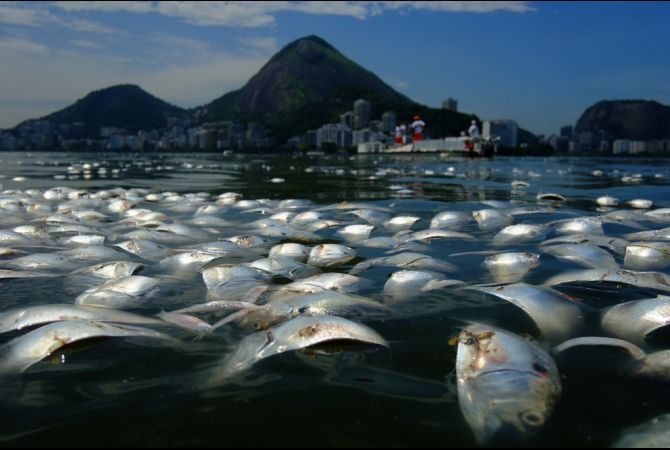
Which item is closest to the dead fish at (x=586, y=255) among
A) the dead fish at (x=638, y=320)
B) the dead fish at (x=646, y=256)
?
the dead fish at (x=646, y=256)

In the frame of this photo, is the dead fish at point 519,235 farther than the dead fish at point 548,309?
Yes

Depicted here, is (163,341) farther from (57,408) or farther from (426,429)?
(426,429)

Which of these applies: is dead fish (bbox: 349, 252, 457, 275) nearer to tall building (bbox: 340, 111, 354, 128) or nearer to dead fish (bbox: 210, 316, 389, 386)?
dead fish (bbox: 210, 316, 389, 386)

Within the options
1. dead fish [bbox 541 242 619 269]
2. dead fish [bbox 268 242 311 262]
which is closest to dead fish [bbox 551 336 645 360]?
dead fish [bbox 541 242 619 269]

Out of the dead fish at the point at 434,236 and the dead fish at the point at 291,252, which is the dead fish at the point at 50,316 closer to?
the dead fish at the point at 291,252

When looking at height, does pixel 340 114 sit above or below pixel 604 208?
above

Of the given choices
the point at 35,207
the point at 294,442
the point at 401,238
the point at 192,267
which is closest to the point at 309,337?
the point at 294,442
